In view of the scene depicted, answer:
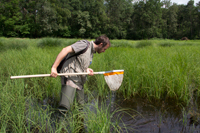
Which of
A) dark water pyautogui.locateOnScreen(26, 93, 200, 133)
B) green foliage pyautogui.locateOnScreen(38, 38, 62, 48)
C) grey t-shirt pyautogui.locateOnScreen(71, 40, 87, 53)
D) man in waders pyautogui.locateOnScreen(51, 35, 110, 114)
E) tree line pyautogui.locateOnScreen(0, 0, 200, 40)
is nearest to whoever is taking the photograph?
grey t-shirt pyautogui.locateOnScreen(71, 40, 87, 53)

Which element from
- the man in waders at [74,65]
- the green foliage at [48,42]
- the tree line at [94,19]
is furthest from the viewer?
the tree line at [94,19]

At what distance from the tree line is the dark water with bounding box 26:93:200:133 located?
32298mm

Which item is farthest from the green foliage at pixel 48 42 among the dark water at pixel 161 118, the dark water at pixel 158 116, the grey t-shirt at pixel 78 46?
the grey t-shirt at pixel 78 46

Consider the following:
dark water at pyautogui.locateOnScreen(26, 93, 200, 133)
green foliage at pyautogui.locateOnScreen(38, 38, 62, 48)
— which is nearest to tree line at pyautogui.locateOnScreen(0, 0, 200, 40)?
green foliage at pyautogui.locateOnScreen(38, 38, 62, 48)

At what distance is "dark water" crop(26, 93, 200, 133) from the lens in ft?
7.08

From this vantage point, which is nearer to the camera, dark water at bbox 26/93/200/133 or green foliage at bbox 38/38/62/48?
dark water at bbox 26/93/200/133

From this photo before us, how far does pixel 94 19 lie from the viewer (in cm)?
3922

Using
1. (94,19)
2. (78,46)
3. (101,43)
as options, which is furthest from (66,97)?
(94,19)

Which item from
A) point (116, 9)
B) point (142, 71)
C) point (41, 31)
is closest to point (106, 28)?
point (116, 9)

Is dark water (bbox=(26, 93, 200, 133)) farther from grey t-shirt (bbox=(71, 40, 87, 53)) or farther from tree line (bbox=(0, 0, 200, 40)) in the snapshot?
tree line (bbox=(0, 0, 200, 40))

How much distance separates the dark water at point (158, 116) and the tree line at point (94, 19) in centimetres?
3230

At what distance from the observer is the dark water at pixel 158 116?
2.16 meters

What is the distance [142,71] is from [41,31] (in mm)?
32797

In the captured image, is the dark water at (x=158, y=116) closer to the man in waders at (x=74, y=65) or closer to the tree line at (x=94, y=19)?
the man in waders at (x=74, y=65)
